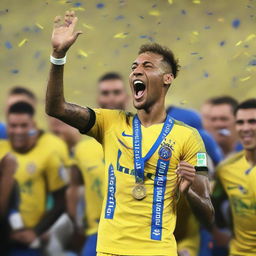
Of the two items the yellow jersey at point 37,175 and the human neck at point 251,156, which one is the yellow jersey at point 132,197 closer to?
the human neck at point 251,156

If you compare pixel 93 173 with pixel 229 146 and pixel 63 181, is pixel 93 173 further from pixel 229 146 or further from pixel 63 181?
pixel 229 146

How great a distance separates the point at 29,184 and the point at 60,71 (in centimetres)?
334

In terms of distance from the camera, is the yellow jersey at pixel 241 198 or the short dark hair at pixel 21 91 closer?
the yellow jersey at pixel 241 198

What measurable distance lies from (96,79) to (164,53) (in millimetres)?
2899

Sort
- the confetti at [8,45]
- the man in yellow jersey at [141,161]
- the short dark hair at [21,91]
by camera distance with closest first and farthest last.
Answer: the man in yellow jersey at [141,161], the short dark hair at [21,91], the confetti at [8,45]

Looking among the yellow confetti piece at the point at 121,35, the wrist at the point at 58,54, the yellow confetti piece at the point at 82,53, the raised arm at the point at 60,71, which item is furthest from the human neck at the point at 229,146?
the wrist at the point at 58,54

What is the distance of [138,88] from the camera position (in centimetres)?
542

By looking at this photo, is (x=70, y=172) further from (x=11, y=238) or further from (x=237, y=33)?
(x=237, y=33)

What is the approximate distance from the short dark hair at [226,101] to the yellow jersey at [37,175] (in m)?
1.53

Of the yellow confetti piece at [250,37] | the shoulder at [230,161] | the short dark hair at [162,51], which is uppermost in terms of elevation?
the yellow confetti piece at [250,37]

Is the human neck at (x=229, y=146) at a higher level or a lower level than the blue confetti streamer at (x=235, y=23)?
lower

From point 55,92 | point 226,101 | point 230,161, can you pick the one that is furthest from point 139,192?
point 226,101

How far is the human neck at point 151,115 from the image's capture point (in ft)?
17.8

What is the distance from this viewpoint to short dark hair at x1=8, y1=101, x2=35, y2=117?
26.9 feet
